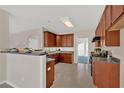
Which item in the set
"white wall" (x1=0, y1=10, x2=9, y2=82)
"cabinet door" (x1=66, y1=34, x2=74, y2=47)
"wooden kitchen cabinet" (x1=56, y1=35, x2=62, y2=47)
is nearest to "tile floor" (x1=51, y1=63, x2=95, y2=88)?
"white wall" (x1=0, y1=10, x2=9, y2=82)

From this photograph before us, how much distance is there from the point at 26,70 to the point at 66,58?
5415 millimetres

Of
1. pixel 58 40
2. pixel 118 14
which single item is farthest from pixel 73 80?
pixel 58 40

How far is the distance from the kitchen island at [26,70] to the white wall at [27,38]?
314 centimetres

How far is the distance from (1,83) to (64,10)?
2942mm

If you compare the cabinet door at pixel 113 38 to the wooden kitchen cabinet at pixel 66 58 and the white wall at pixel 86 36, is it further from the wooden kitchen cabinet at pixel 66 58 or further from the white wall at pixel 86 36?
the wooden kitchen cabinet at pixel 66 58

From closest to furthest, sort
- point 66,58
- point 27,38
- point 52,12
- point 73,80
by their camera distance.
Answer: point 52,12, point 73,80, point 27,38, point 66,58

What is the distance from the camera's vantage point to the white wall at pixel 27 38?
6.67 meters

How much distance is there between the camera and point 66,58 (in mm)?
8172

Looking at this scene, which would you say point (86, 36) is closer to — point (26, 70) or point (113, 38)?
point (113, 38)

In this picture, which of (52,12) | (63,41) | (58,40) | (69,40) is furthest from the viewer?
(58,40)

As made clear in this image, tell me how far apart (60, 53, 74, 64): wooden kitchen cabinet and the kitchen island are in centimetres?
492

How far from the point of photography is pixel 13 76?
135 inches
